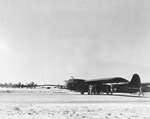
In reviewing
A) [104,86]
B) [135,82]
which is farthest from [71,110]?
[104,86]

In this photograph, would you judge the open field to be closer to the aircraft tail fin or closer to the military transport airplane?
the military transport airplane

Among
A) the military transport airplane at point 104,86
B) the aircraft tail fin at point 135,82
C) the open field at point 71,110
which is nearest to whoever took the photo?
the open field at point 71,110

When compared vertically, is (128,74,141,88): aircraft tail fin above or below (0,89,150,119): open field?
above

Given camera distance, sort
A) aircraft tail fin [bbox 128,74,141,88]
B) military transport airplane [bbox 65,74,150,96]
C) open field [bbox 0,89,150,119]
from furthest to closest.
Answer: aircraft tail fin [bbox 128,74,141,88] → military transport airplane [bbox 65,74,150,96] → open field [bbox 0,89,150,119]

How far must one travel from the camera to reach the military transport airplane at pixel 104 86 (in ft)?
130

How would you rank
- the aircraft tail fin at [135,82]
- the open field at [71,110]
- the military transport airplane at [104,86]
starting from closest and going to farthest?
the open field at [71,110] → the military transport airplane at [104,86] → the aircraft tail fin at [135,82]

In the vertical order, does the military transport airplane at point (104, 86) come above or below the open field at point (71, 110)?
above

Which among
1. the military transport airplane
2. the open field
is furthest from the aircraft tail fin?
the open field

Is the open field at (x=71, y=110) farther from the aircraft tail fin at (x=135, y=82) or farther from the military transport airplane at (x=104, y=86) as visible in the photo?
the aircraft tail fin at (x=135, y=82)

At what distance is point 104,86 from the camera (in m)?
43.6

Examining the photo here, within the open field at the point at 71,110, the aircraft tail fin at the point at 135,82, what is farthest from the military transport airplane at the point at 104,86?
the open field at the point at 71,110

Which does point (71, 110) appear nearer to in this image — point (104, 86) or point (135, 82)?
point (135, 82)

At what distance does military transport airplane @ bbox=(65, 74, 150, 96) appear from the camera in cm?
3959

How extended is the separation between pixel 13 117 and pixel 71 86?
107ft
